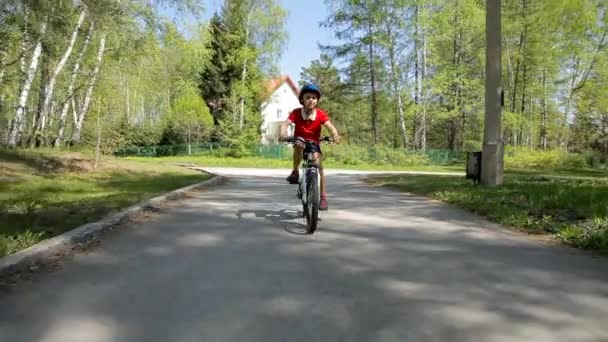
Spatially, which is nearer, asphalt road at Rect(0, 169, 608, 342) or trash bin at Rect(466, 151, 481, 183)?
asphalt road at Rect(0, 169, 608, 342)

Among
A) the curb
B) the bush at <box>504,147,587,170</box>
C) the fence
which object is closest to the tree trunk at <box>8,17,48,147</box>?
the curb

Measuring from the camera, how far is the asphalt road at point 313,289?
9.59ft

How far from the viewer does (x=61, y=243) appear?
489cm

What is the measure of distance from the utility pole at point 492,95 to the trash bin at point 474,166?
16 centimetres

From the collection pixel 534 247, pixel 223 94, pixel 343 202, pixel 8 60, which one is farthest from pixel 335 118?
pixel 534 247

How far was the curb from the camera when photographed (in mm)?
4055

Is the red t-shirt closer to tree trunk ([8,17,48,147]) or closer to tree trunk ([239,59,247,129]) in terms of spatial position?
tree trunk ([8,17,48,147])

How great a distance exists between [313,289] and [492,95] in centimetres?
907

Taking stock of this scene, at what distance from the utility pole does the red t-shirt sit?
5.59 meters

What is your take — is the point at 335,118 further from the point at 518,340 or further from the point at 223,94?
the point at 518,340

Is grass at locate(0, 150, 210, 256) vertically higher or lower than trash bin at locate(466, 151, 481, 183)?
lower

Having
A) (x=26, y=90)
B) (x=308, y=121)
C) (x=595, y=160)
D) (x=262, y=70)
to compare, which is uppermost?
(x=262, y=70)

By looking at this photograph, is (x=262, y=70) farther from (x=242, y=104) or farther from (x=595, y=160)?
(x=595, y=160)

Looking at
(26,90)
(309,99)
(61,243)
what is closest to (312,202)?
(309,99)
